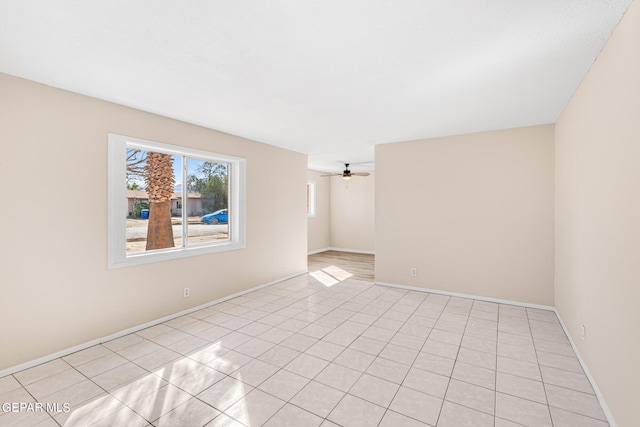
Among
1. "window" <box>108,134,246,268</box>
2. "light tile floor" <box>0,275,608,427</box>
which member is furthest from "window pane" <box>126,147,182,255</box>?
"light tile floor" <box>0,275,608,427</box>

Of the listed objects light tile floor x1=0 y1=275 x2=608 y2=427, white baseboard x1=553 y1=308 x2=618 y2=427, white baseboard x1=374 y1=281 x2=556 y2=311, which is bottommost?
light tile floor x1=0 y1=275 x2=608 y2=427

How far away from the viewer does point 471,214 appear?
4.30m

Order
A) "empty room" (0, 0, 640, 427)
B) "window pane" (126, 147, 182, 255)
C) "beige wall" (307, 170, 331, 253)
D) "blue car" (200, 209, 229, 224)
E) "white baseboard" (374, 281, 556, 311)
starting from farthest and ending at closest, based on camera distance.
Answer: "beige wall" (307, 170, 331, 253), "blue car" (200, 209, 229, 224), "white baseboard" (374, 281, 556, 311), "window pane" (126, 147, 182, 255), "empty room" (0, 0, 640, 427)

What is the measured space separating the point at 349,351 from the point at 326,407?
81cm

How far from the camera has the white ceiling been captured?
1635mm

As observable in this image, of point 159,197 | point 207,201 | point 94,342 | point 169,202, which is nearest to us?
point 94,342

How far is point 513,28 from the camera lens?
5.90 feet

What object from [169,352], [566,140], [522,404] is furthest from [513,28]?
[169,352]

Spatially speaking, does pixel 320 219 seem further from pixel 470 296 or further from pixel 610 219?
pixel 610 219

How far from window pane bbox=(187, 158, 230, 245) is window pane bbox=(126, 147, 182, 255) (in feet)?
0.63

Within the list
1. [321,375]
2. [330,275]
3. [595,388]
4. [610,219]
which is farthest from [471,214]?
[321,375]

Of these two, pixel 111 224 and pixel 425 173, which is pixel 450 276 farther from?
pixel 111 224

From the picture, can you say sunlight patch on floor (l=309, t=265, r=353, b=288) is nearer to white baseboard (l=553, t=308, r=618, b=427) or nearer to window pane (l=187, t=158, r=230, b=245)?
window pane (l=187, t=158, r=230, b=245)

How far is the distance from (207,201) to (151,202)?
80cm
